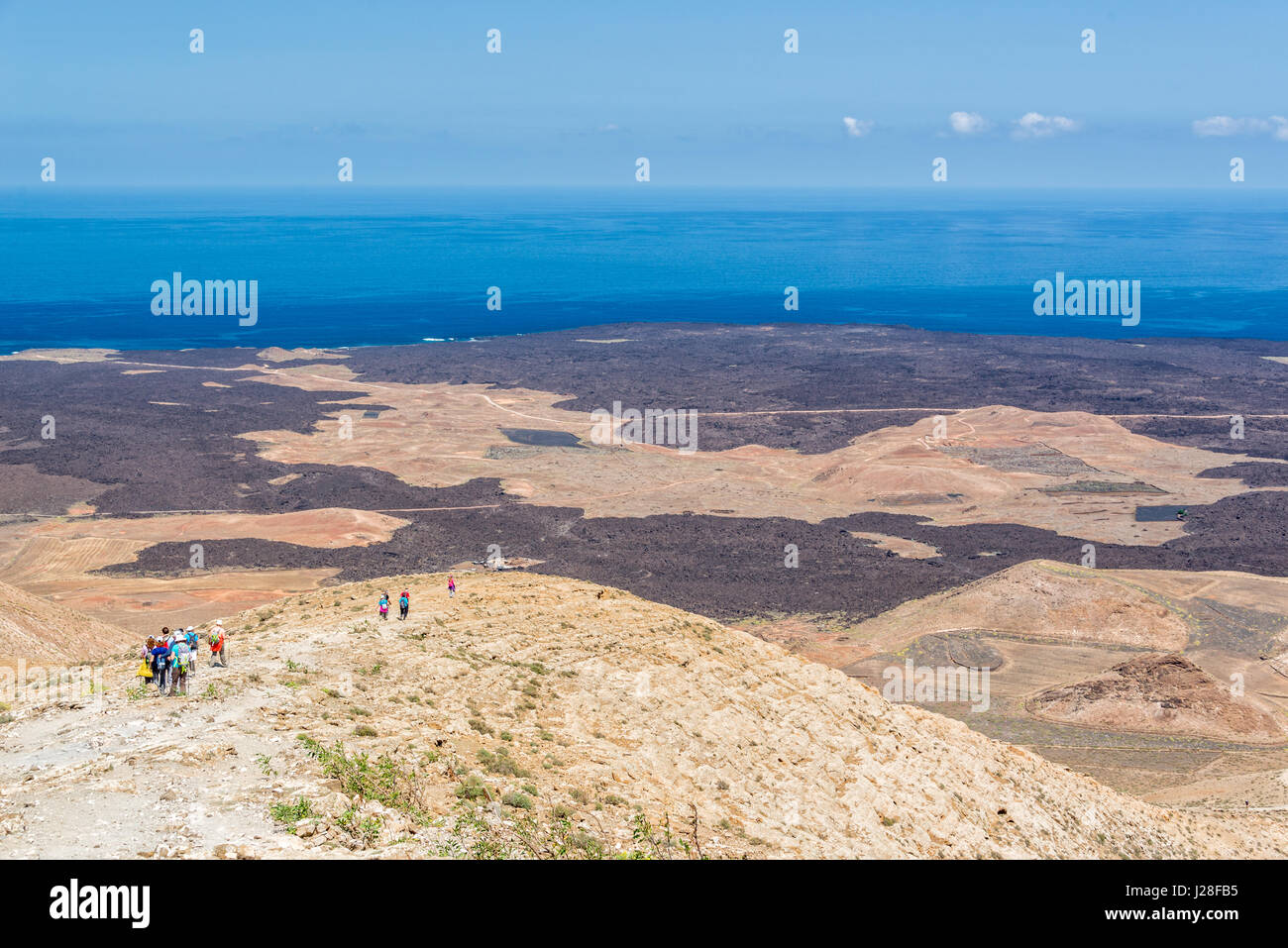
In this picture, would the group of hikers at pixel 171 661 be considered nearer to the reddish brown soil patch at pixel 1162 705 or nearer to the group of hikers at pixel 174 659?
the group of hikers at pixel 174 659

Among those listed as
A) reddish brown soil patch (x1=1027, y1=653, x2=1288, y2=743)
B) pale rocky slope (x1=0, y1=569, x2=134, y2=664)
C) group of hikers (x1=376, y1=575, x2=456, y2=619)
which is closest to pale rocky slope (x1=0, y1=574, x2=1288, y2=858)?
group of hikers (x1=376, y1=575, x2=456, y2=619)

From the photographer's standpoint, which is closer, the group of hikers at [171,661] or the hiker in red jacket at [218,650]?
the group of hikers at [171,661]

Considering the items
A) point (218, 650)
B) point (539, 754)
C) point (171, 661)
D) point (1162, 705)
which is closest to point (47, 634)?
point (218, 650)

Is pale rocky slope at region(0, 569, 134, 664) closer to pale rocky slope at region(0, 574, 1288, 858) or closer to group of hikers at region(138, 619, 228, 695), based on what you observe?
pale rocky slope at region(0, 574, 1288, 858)

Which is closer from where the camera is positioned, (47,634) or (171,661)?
(171,661)

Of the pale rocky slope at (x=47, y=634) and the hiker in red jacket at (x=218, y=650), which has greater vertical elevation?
the hiker in red jacket at (x=218, y=650)

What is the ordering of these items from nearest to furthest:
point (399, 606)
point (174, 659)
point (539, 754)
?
1. point (174, 659)
2. point (539, 754)
3. point (399, 606)

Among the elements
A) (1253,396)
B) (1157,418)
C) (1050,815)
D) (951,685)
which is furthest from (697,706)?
(1253,396)

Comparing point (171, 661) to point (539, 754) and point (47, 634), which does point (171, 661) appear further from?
point (47, 634)

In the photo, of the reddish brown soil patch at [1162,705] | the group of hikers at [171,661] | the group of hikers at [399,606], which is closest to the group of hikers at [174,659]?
the group of hikers at [171,661]
